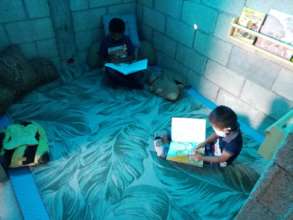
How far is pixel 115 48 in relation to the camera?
104 inches

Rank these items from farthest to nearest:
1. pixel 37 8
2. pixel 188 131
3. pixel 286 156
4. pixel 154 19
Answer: pixel 154 19 → pixel 37 8 → pixel 188 131 → pixel 286 156

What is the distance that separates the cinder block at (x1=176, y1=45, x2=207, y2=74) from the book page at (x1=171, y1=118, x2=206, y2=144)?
73 centimetres

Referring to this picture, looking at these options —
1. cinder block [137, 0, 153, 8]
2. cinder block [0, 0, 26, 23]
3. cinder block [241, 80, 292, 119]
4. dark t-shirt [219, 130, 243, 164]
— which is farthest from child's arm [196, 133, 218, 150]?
cinder block [0, 0, 26, 23]

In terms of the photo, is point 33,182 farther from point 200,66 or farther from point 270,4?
point 270,4

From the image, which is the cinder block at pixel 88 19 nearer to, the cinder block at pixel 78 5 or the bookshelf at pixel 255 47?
the cinder block at pixel 78 5

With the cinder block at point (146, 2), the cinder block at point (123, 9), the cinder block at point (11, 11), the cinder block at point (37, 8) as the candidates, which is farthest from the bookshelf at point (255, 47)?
the cinder block at point (11, 11)

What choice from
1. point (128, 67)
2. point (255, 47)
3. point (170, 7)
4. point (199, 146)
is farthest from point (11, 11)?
point (255, 47)

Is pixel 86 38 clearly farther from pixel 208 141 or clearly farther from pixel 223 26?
pixel 208 141

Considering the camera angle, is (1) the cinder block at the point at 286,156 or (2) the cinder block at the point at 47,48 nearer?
(1) the cinder block at the point at 286,156

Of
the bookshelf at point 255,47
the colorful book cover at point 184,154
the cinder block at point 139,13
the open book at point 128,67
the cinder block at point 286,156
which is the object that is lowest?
the colorful book cover at point 184,154

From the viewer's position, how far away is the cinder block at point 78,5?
2.46 m

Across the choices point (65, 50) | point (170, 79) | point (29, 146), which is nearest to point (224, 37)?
point (170, 79)

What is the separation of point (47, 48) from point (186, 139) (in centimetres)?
173

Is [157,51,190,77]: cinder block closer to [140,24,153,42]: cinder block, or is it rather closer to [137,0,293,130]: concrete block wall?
[137,0,293,130]: concrete block wall
